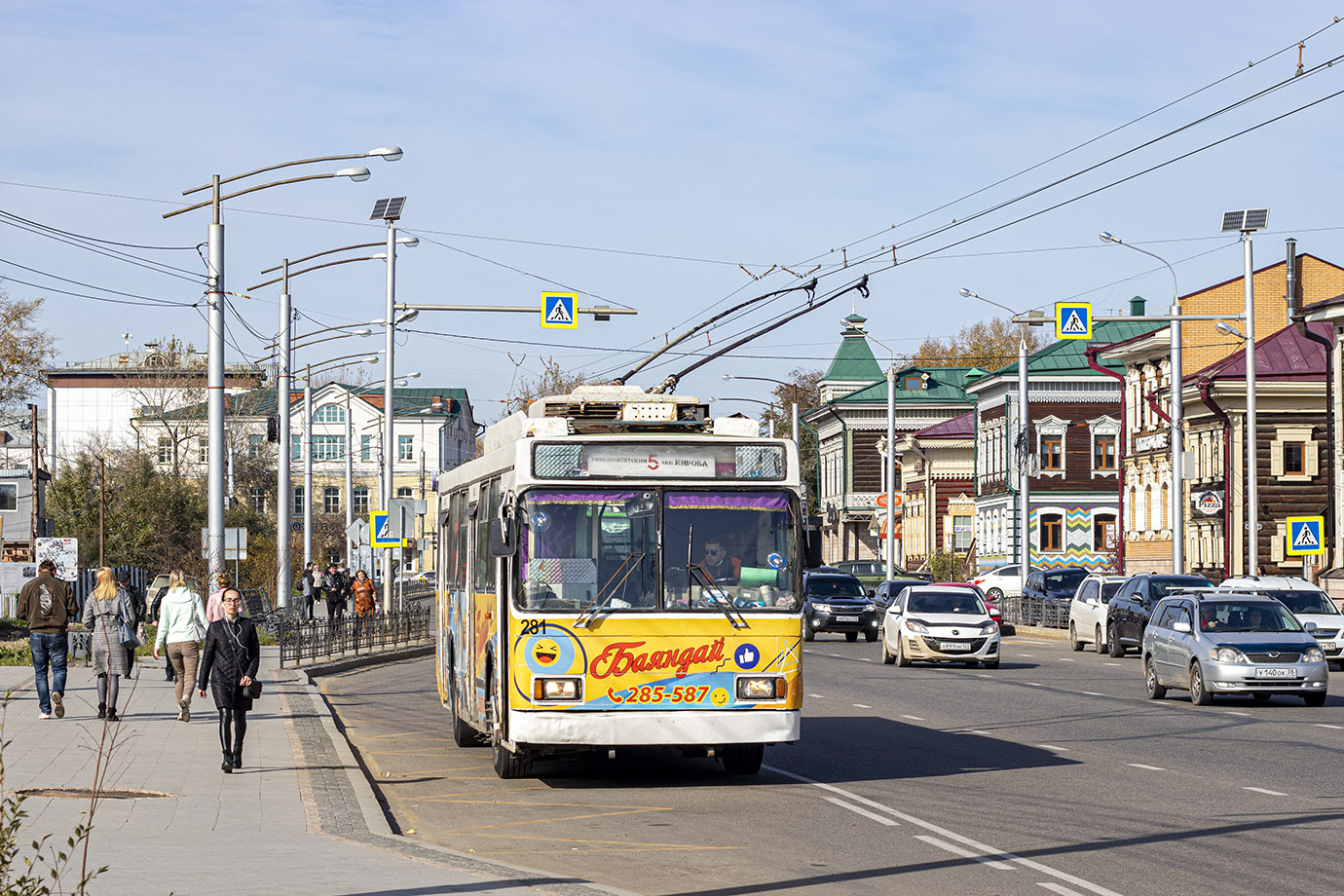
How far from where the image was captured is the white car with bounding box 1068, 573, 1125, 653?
40750mm

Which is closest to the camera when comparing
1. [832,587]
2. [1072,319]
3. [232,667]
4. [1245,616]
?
[232,667]

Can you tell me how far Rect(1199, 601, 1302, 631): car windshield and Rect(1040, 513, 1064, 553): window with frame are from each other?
207 feet

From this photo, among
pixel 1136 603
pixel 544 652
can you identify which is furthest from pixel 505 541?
pixel 1136 603

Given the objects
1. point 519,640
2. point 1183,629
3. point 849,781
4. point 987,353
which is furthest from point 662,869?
point 987,353

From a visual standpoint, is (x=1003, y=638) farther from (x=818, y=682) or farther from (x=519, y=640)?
(x=519, y=640)

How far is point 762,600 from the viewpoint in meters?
14.9

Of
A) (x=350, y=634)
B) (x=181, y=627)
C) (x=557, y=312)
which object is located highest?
(x=557, y=312)

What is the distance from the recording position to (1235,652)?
80.6 ft

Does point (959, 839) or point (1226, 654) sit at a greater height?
point (1226, 654)

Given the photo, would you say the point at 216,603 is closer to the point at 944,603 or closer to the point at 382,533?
the point at 944,603

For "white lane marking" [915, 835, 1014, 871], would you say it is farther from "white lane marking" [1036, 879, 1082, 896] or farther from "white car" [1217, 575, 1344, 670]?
"white car" [1217, 575, 1344, 670]

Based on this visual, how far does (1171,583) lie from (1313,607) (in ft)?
13.9

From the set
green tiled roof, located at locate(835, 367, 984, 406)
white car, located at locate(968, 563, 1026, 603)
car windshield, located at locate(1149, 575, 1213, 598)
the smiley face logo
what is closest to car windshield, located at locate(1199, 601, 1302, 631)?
car windshield, located at locate(1149, 575, 1213, 598)

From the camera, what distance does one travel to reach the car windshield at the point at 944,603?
35.1 meters
